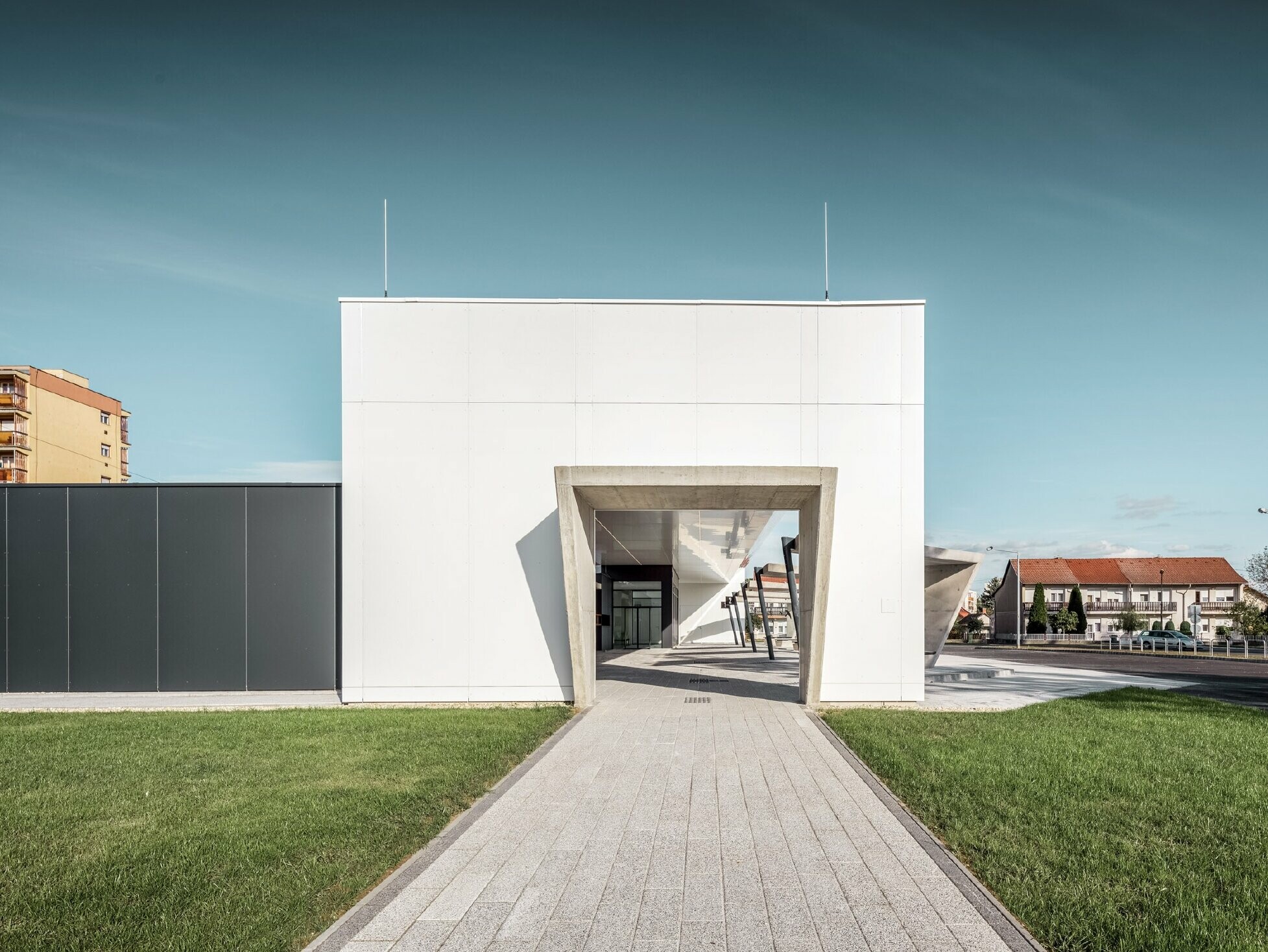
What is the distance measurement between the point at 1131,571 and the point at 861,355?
92.4 metres

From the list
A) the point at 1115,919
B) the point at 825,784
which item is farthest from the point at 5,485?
the point at 1115,919

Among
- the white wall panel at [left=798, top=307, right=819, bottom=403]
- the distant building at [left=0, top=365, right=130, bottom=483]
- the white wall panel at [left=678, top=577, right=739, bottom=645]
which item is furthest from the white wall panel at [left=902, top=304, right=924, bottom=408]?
the distant building at [left=0, top=365, right=130, bottom=483]

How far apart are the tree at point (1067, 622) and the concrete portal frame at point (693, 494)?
218ft

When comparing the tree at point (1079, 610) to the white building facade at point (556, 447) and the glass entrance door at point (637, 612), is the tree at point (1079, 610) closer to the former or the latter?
the glass entrance door at point (637, 612)

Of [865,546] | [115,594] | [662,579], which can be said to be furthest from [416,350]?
→ [662,579]

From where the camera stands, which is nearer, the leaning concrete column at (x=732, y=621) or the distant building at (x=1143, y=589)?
the leaning concrete column at (x=732, y=621)

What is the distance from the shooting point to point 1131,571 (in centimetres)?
9344

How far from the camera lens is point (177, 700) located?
17.3 m

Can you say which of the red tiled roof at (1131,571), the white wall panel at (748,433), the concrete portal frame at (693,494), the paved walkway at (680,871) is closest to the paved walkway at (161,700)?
the concrete portal frame at (693,494)

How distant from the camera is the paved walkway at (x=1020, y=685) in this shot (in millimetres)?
17078

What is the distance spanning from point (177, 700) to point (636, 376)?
11.2 meters

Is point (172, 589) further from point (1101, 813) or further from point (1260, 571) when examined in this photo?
point (1260, 571)

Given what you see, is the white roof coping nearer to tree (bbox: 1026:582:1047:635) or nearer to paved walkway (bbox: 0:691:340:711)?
paved walkway (bbox: 0:691:340:711)

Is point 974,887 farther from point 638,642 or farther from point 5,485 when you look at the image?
point 638,642
